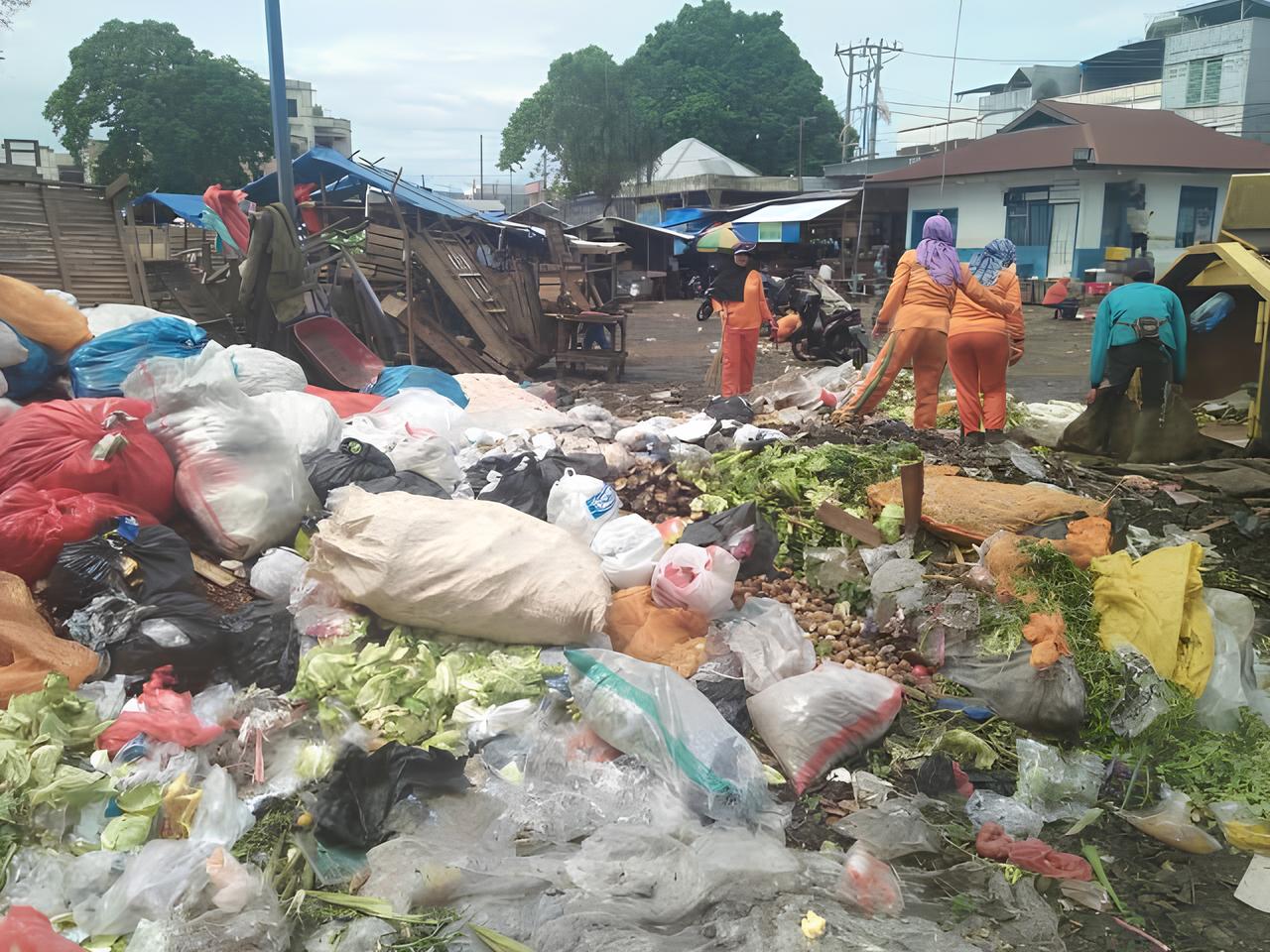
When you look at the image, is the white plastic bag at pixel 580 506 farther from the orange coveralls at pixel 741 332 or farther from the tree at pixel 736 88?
the tree at pixel 736 88

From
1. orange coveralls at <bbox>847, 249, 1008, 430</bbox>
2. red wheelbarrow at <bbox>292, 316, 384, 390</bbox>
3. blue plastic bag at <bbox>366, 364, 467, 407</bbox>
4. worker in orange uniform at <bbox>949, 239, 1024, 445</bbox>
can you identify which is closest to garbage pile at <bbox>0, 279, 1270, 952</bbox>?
blue plastic bag at <bbox>366, 364, 467, 407</bbox>

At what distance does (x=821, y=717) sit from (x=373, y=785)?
52.2 inches

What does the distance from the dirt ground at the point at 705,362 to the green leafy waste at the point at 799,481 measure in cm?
361

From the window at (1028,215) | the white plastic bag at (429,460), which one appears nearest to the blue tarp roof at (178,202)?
the window at (1028,215)

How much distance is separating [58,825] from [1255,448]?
5.86 meters

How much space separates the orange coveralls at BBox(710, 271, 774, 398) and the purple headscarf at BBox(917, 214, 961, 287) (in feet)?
5.49

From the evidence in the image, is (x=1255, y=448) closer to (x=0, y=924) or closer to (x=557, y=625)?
(x=557, y=625)

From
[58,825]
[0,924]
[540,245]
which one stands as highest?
[540,245]

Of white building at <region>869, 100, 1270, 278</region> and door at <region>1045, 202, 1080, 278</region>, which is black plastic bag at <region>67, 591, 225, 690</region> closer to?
white building at <region>869, 100, 1270, 278</region>

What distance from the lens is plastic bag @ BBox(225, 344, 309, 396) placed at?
5398mm

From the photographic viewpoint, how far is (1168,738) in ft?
9.94

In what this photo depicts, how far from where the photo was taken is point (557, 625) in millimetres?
3305

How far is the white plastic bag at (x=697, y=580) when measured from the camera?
3.41 meters

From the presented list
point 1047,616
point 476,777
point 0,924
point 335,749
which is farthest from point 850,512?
point 0,924
